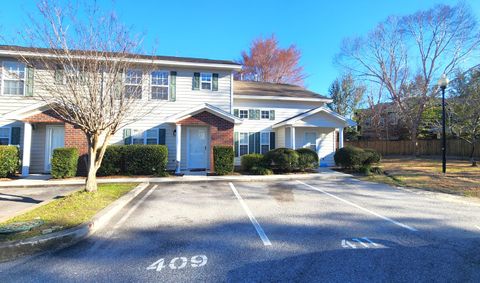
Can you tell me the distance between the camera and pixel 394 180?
10.9m

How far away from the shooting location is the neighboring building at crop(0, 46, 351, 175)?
38.7 feet

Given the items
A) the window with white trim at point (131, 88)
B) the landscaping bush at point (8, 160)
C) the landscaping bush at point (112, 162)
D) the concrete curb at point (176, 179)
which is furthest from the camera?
the landscaping bush at point (112, 162)

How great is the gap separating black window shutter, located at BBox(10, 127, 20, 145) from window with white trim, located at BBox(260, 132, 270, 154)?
12.9 meters

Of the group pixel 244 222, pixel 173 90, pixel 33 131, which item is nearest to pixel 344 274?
pixel 244 222

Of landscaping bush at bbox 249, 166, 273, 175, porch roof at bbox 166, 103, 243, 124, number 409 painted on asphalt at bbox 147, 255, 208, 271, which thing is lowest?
number 409 painted on asphalt at bbox 147, 255, 208, 271

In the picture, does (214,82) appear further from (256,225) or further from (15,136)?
(256,225)

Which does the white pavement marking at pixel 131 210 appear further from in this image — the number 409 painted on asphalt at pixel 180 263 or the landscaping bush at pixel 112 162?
the landscaping bush at pixel 112 162

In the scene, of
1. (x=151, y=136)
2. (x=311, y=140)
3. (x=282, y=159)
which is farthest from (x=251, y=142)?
(x=151, y=136)

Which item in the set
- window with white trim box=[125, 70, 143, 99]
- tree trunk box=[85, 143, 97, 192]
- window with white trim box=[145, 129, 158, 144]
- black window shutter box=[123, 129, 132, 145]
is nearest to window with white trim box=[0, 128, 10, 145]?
black window shutter box=[123, 129, 132, 145]

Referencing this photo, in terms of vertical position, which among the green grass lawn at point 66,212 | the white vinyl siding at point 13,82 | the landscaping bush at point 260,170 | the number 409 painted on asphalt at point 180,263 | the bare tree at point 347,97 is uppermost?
the bare tree at point 347,97

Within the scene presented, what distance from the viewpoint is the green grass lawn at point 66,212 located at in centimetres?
418

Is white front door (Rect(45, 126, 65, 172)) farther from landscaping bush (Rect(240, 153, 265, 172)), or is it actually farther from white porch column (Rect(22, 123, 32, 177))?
landscaping bush (Rect(240, 153, 265, 172))

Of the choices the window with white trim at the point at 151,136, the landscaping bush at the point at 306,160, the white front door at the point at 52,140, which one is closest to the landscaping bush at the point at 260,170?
the landscaping bush at the point at 306,160

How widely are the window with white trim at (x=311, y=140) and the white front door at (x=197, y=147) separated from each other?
6857 millimetres
